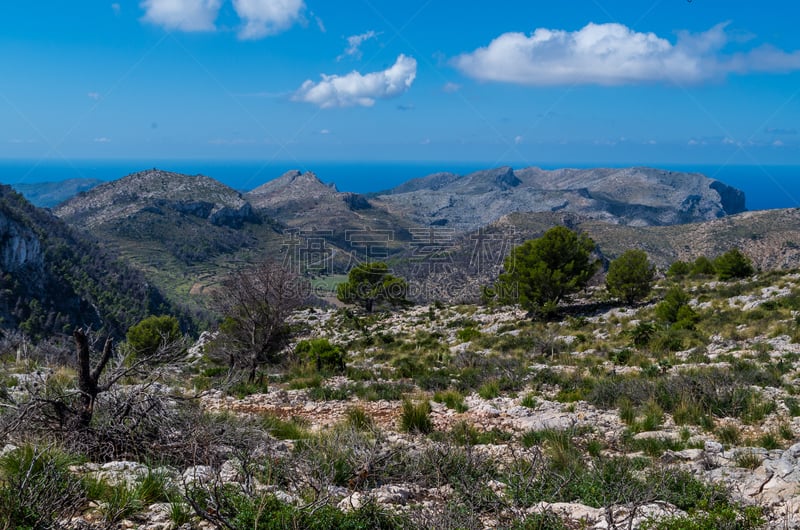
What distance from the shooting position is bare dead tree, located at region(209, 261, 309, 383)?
12.7 m

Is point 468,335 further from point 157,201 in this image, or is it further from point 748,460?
point 157,201

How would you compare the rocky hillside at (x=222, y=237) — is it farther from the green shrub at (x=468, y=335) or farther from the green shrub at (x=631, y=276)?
the green shrub at (x=468, y=335)

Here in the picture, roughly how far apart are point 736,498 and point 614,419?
291cm

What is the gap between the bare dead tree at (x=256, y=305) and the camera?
1270 cm

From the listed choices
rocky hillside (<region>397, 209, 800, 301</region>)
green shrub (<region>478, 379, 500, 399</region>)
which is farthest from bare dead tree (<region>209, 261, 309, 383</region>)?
rocky hillside (<region>397, 209, 800, 301</region>)

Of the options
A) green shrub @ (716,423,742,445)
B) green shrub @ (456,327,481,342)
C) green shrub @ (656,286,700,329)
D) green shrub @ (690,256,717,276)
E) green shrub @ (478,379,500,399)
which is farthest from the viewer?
green shrub @ (690,256,717,276)

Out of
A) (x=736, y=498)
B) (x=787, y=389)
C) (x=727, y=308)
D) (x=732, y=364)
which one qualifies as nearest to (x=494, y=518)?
(x=736, y=498)

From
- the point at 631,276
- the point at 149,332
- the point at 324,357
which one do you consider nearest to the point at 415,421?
the point at 324,357

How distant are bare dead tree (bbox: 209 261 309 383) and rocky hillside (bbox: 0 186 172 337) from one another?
4169cm

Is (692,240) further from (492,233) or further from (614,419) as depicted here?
(614,419)

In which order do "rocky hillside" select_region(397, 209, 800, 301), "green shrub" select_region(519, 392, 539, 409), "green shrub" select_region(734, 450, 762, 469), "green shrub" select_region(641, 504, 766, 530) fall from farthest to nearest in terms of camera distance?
"rocky hillside" select_region(397, 209, 800, 301) < "green shrub" select_region(519, 392, 539, 409) < "green shrub" select_region(734, 450, 762, 469) < "green shrub" select_region(641, 504, 766, 530)

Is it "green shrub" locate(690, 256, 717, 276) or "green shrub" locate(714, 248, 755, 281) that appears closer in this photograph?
"green shrub" locate(714, 248, 755, 281)

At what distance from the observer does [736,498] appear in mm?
4195

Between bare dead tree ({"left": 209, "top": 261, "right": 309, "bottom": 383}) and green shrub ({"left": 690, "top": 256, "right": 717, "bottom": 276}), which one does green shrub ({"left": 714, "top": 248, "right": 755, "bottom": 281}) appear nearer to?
green shrub ({"left": 690, "top": 256, "right": 717, "bottom": 276})
